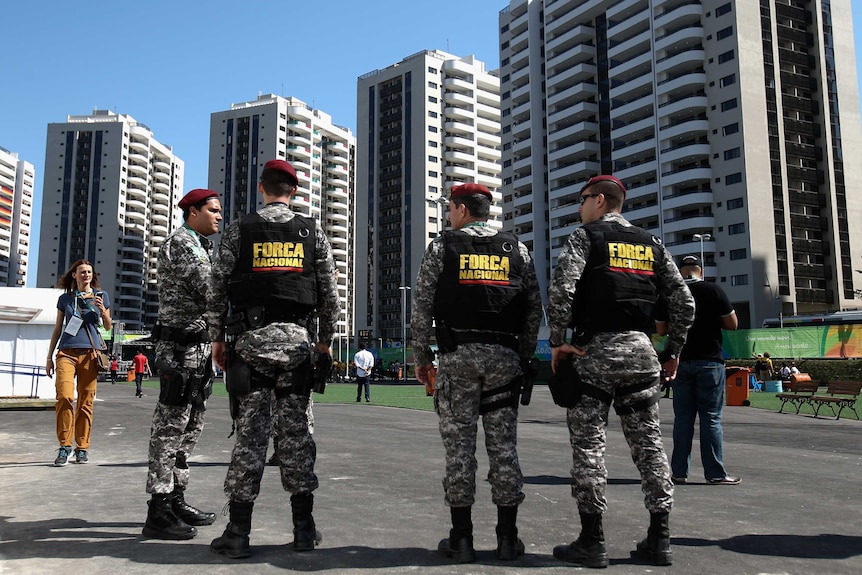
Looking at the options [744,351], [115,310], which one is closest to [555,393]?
[744,351]

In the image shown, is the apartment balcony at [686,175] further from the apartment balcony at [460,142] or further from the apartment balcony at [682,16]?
the apartment balcony at [460,142]

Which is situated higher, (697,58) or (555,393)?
(697,58)

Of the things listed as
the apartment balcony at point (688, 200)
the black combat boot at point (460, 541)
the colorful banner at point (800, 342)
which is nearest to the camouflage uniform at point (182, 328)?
the black combat boot at point (460, 541)

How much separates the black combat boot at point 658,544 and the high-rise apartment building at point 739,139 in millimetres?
60435

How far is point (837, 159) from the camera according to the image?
70312 mm

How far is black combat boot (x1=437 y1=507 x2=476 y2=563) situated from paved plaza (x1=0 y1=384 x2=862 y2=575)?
8cm

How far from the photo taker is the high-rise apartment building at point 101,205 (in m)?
119

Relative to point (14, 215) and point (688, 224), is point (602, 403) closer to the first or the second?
point (688, 224)

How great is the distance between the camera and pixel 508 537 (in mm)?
3541

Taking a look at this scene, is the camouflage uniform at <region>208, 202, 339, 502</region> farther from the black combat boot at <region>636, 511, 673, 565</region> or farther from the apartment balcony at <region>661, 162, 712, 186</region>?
the apartment balcony at <region>661, 162, 712, 186</region>

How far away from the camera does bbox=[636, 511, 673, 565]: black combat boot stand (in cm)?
348

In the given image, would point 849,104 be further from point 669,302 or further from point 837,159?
point 669,302

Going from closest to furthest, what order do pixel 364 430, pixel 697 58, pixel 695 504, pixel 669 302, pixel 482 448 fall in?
pixel 669 302 < pixel 695 504 < pixel 482 448 < pixel 364 430 < pixel 697 58

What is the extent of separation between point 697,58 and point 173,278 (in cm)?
7340
